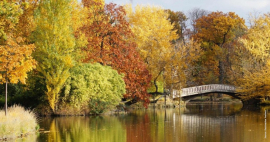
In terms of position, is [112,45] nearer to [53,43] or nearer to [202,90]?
[53,43]

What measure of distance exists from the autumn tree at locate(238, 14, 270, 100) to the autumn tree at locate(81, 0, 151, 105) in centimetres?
1073

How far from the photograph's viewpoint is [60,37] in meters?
29.3

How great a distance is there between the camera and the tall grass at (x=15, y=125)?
58.2ft

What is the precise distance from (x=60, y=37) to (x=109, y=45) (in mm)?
6641

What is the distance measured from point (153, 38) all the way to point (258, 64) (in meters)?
10.5

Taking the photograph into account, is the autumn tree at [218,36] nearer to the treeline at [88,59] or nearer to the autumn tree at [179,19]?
the treeline at [88,59]

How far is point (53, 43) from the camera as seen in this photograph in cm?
2944

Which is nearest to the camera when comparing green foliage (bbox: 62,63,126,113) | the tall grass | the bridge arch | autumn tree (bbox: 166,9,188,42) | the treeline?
the tall grass

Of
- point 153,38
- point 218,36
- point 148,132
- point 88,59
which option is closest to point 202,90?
point 153,38

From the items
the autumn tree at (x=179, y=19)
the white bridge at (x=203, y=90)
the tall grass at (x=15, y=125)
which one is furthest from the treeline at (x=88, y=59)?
the autumn tree at (x=179, y=19)

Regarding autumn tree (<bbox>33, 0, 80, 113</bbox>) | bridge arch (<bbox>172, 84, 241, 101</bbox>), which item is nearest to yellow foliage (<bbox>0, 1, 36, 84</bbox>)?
autumn tree (<bbox>33, 0, 80, 113</bbox>)

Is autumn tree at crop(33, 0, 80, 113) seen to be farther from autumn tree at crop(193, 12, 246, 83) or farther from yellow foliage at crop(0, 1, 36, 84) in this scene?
autumn tree at crop(193, 12, 246, 83)

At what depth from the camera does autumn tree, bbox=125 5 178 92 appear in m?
40.3

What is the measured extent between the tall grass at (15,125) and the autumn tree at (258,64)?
25198mm
